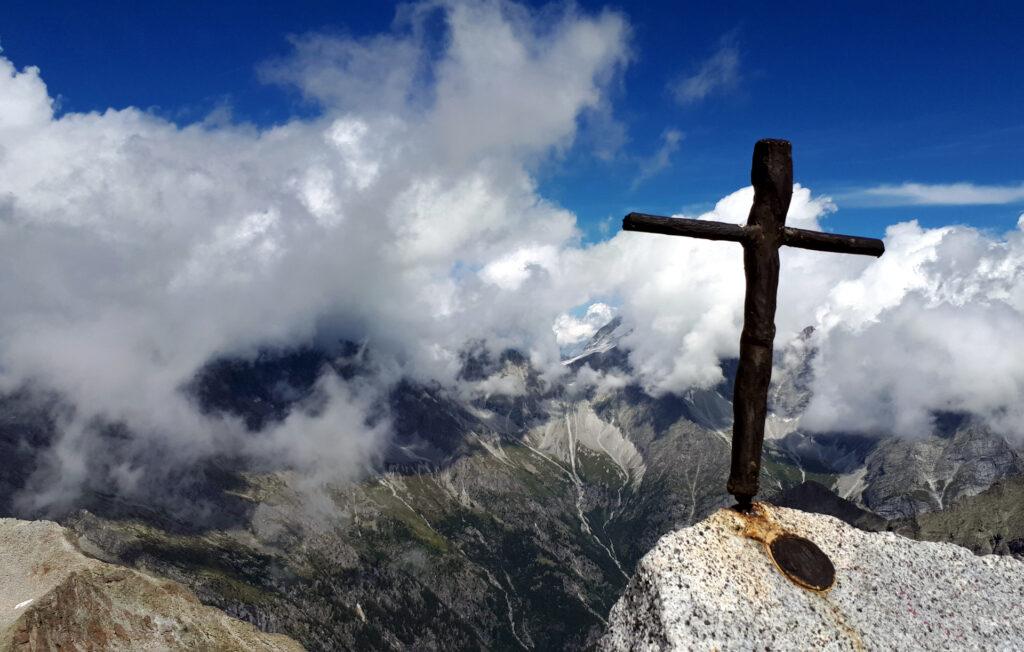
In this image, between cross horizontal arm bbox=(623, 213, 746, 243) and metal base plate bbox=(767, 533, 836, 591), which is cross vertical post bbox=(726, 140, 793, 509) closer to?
cross horizontal arm bbox=(623, 213, 746, 243)

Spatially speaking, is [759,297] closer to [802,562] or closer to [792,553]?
[792,553]

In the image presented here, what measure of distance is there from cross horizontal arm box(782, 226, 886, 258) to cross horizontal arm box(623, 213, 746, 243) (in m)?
1.21

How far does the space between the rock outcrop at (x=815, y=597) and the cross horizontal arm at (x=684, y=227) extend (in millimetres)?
4585

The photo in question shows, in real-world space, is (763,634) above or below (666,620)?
below

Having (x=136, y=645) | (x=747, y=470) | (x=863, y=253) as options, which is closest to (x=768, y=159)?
(x=863, y=253)

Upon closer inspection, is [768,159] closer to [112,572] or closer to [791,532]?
[791,532]

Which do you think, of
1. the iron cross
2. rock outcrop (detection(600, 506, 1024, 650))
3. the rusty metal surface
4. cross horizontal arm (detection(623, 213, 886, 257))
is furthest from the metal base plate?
cross horizontal arm (detection(623, 213, 886, 257))

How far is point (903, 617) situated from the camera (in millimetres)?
10609

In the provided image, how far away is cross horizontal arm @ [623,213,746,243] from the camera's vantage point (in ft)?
33.2

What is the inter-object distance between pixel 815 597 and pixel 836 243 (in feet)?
18.9

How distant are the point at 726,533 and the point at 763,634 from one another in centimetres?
166

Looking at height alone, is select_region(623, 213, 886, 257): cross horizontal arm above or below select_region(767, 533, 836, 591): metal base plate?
above

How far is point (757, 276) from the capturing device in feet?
35.2

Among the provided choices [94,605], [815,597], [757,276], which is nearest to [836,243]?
[757,276]
